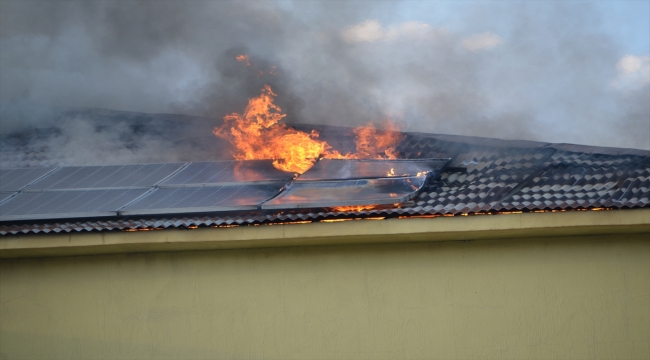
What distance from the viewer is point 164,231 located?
6.99 meters

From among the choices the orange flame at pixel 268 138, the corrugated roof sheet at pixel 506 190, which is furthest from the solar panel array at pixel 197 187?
the orange flame at pixel 268 138

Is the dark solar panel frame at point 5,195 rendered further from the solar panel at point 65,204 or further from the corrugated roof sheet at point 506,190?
the corrugated roof sheet at point 506,190

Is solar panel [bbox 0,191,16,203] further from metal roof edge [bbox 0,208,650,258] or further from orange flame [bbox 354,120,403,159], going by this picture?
orange flame [bbox 354,120,403,159]

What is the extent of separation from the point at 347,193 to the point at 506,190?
5.37 ft

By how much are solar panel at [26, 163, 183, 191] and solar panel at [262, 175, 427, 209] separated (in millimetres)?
1948

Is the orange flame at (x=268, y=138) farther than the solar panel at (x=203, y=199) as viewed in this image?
Yes

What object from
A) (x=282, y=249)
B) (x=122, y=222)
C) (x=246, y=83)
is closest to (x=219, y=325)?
(x=282, y=249)

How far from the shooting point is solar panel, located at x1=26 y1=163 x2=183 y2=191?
8.46m

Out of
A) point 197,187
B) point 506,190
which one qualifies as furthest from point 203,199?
point 506,190

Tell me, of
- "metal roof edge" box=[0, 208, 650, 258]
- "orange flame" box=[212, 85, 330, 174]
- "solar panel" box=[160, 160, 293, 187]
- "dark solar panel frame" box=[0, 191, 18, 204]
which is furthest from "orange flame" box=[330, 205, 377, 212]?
"dark solar panel frame" box=[0, 191, 18, 204]

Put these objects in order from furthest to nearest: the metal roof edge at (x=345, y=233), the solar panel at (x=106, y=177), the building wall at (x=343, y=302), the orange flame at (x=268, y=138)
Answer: the orange flame at (x=268, y=138) < the solar panel at (x=106, y=177) < the building wall at (x=343, y=302) < the metal roof edge at (x=345, y=233)

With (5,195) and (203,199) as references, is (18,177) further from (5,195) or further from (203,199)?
(203,199)

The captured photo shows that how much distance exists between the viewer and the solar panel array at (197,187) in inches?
289

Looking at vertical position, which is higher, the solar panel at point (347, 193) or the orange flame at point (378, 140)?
the orange flame at point (378, 140)
